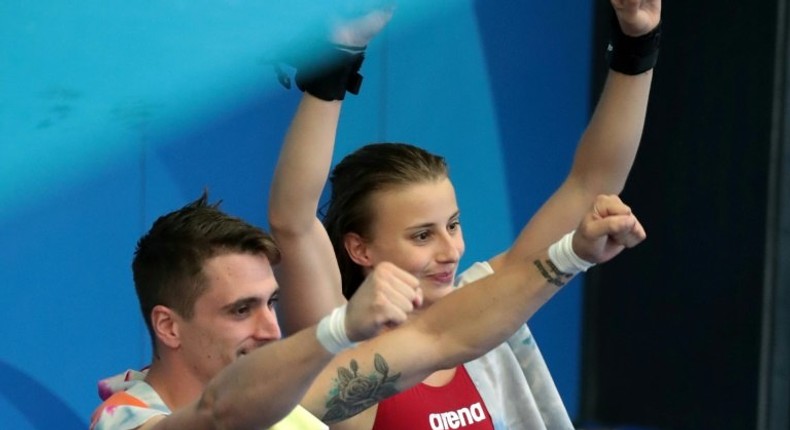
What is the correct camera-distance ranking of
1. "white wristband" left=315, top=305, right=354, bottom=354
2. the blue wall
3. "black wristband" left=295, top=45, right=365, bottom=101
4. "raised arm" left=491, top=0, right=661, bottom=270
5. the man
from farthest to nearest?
the blue wall, "raised arm" left=491, top=0, right=661, bottom=270, "black wristband" left=295, top=45, right=365, bottom=101, the man, "white wristband" left=315, top=305, right=354, bottom=354

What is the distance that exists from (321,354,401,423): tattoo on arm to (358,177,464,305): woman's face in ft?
1.37

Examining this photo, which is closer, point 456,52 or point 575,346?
point 456,52

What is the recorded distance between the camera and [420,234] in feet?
9.70

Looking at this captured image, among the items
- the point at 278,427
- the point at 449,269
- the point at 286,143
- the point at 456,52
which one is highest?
Answer: the point at 456,52

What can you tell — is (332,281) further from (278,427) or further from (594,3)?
(594,3)

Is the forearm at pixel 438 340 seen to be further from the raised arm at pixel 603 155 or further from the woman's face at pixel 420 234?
the raised arm at pixel 603 155

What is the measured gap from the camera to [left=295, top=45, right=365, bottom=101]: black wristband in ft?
9.12

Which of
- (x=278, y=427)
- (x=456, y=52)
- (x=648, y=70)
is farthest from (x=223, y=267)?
(x=456, y=52)

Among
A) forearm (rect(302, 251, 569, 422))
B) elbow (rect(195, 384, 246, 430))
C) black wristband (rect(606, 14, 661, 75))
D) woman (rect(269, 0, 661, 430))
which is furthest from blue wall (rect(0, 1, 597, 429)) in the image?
elbow (rect(195, 384, 246, 430))

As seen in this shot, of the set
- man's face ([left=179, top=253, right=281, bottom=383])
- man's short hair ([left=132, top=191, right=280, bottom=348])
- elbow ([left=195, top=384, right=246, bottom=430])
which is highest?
man's short hair ([left=132, top=191, right=280, bottom=348])

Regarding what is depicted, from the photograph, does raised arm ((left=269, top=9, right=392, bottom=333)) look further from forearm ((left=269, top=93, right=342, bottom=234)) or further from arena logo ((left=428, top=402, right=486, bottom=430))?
arena logo ((left=428, top=402, right=486, bottom=430))

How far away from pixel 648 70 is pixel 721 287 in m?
1.93

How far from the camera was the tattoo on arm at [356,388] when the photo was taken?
2.51 meters

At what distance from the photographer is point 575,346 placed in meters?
5.07
